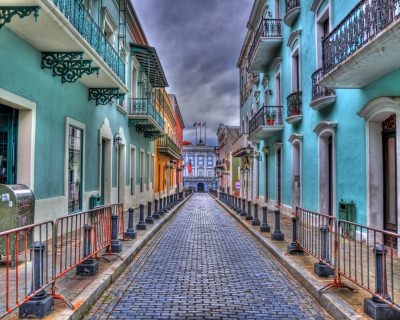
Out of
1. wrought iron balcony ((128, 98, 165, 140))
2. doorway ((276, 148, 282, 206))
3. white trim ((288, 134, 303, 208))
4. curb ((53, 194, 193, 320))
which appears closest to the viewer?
curb ((53, 194, 193, 320))

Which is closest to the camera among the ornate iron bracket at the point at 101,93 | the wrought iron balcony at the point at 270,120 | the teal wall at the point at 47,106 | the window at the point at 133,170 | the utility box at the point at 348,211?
the teal wall at the point at 47,106

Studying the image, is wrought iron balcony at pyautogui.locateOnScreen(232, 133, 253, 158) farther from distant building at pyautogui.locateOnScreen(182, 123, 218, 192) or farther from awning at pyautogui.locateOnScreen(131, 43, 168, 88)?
distant building at pyautogui.locateOnScreen(182, 123, 218, 192)

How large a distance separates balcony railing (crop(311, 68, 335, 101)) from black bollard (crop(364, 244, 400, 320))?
736 centimetres

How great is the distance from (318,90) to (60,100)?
7541 mm

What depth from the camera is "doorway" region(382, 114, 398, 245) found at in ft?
27.0

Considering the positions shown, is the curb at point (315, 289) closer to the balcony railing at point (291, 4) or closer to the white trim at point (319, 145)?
the white trim at point (319, 145)

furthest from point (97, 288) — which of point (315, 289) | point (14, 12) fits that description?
point (14, 12)

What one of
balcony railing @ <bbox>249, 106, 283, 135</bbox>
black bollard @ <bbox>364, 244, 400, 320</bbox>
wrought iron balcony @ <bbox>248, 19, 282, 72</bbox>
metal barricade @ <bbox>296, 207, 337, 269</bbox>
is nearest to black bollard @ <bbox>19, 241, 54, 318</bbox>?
black bollard @ <bbox>364, 244, 400, 320</bbox>

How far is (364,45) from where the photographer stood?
22.2 feet

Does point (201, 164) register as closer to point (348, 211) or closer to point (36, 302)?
point (348, 211)

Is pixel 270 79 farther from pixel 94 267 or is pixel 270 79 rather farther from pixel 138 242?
pixel 94 267

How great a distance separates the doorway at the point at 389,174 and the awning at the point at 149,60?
38.8 feet

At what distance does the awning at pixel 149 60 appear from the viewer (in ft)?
59.9

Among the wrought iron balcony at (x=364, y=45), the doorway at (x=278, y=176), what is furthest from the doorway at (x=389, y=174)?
the doorway at (x=278, y=176)
